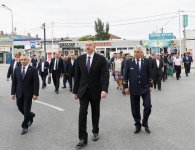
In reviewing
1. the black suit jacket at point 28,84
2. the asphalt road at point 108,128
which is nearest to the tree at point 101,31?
the asphalt road at point 108,128

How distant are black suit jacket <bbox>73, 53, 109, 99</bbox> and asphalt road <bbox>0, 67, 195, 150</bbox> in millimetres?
959

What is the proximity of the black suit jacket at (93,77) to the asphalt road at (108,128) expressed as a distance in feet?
3.15

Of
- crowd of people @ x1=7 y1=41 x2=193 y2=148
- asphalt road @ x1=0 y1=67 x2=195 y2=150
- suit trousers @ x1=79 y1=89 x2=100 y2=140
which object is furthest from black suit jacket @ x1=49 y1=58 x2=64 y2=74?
suit trousers @ x1=79 y1=89 x2=100 y2=140

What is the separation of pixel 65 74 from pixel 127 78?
10.3 meters

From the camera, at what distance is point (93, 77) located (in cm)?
675

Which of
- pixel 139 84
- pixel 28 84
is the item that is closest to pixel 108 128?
pixel 139 84

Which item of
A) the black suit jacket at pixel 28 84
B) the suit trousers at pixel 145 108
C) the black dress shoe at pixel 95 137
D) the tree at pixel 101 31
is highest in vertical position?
the tree at pixel 101 31

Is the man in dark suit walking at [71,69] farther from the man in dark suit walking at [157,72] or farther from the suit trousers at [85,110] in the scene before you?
the suit trousers at [85,110]

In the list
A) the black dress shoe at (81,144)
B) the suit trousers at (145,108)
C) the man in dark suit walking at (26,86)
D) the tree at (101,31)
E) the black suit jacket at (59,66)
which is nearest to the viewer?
the black dress shoe at (81,144)

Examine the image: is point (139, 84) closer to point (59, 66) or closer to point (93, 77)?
point (93, 77)

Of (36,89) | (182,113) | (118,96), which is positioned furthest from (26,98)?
(118,96)

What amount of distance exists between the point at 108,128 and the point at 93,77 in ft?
5.69

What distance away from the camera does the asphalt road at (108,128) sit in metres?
6.63

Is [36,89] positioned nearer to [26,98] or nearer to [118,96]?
[26,98]
